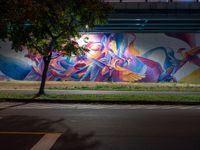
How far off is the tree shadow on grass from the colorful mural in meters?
20.6

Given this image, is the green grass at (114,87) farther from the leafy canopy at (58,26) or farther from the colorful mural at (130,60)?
the leafy canopy at (58,26)

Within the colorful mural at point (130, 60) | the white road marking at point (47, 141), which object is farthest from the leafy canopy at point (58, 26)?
the colorful mural at point (130, 60)

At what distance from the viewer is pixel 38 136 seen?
978 centimetres

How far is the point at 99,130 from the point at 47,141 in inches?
73.7

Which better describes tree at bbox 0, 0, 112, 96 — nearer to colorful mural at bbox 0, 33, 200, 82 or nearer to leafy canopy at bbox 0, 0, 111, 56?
leafy canopy at bbox 0, 0, 111, 56

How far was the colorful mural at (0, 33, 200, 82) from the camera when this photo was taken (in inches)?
1298

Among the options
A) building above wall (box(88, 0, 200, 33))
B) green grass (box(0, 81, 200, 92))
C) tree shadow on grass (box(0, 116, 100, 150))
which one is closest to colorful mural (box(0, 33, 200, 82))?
green grass (box(0, 81, 200, 92))

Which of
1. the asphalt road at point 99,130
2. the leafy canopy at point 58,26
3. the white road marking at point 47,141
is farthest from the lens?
the leafy canopy at point 58,26

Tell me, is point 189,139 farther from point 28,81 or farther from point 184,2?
point 28,81

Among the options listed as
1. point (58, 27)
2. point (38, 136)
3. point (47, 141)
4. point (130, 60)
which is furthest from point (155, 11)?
point (47, 141)

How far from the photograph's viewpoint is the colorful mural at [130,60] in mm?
32969

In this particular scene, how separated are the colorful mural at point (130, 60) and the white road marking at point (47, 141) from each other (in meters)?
22.9

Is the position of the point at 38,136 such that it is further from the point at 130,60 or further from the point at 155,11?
the point at 130,60

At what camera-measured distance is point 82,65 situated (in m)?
33.5
